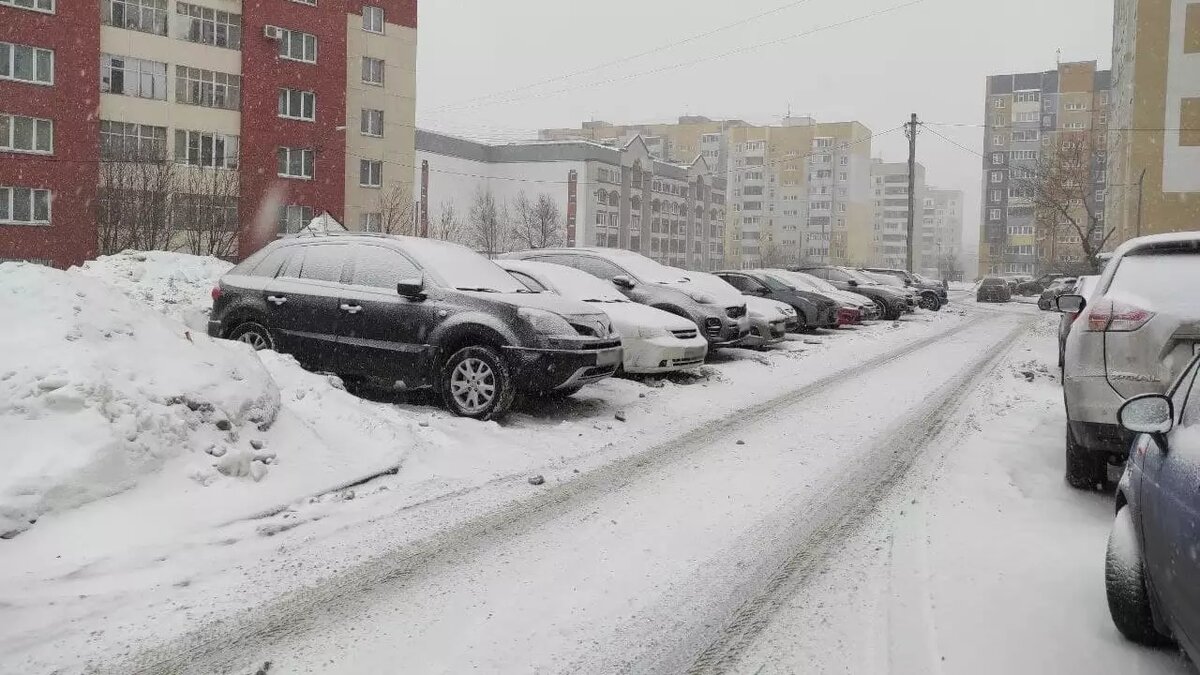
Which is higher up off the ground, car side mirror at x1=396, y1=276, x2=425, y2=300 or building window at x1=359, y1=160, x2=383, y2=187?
building window at x1=359, y1=160, x2=383, y2=187

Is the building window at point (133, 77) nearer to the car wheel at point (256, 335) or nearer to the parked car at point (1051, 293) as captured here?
the car wheel at point (256, 335)

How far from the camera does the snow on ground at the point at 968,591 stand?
3363mm

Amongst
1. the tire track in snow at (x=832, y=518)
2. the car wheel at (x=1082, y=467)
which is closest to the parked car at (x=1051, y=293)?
the tire track in snow at (x=832, y=518)

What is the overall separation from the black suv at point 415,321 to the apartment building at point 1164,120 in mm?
50351

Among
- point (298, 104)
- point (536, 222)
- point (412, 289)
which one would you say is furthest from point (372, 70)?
point (412, 289)

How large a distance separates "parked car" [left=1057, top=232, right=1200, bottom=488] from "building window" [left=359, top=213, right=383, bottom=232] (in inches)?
1782

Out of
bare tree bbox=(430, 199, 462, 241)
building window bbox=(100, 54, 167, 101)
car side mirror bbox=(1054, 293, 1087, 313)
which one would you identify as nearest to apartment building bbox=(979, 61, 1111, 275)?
bare tree bbox=(430, 199, 462, 241)

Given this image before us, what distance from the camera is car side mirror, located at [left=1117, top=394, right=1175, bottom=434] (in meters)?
3.12

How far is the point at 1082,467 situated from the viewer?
5773mm

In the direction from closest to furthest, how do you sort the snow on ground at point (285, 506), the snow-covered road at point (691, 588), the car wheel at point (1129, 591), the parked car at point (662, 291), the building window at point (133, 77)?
the car wheel at point (1129, 591)
the snow-covered road at point (691, 588)
the snow on ground at point (285, 506)
the parked car at point (662, 291)
the building window at point (133, 77)

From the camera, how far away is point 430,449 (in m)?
6.78

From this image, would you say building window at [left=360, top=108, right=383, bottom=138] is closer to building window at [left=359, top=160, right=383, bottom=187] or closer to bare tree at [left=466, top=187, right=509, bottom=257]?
building window at [left=359, top=160, right=383, bottom=187]

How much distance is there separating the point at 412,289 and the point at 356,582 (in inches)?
167

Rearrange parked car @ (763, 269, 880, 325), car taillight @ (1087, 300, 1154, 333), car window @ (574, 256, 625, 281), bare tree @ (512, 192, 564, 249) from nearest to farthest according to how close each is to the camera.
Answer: car taillight @ (1087, 300, 1154, 333) → car window @ (574, 256, 625, 281) → parked car @ (763, 269, 880, 325) → bare tree @ (512, 192, 564, 249)
